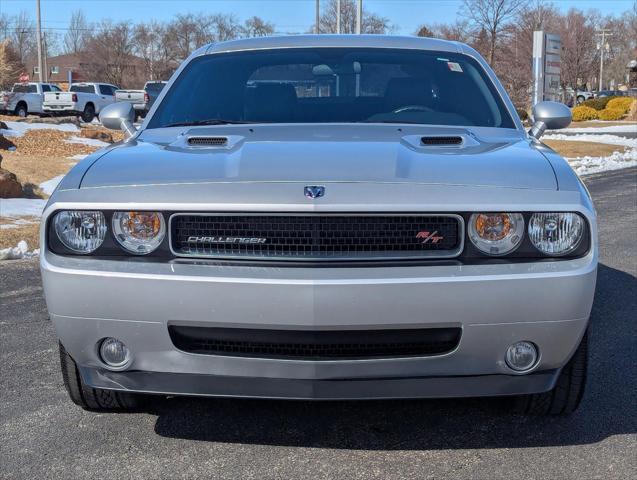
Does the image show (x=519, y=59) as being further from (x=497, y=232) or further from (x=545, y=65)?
(x=497, y=232)

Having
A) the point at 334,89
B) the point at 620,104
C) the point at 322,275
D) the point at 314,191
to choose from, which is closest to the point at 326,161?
the point at 314,191

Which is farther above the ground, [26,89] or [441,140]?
[26,89]

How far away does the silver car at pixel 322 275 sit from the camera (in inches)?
113

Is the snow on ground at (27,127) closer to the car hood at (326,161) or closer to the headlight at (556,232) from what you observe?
the car hood at (326,161)

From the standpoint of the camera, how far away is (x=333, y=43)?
4844 millimetres

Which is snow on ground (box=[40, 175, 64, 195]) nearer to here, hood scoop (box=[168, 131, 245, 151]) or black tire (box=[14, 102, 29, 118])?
hood scoop (box=[168, 131, 245, 151])

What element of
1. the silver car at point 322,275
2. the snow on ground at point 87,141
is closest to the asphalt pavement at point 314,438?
the silver car at point 322,275

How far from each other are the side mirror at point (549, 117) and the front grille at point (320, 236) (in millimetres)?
1685

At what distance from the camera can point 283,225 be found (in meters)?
2.97

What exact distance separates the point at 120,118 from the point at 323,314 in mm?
2164

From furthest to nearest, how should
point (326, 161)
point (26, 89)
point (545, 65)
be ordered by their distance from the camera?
point (26, 89)
point (545, 65)
point (326, 161)

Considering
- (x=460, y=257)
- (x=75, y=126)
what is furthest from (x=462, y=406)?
(x=75, y=126)

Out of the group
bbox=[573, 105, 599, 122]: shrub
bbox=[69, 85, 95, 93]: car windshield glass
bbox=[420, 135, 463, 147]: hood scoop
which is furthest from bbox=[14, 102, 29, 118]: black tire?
bbox=[420, 135, 463, 147]: hood scoop

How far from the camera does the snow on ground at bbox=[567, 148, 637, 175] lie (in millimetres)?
16491
